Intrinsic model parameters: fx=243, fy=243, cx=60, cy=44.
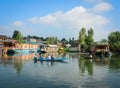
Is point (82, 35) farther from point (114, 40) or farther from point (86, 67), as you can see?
point (86, 67)

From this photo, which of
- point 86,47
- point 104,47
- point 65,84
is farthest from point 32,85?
point 86,47

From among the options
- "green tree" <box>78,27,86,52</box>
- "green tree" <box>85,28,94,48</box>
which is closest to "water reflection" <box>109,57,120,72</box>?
"green tree" <box>85,28,94,48</box>

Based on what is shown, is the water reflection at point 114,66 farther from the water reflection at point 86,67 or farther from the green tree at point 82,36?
the green tree at point 82,36

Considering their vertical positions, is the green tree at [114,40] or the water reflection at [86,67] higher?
the green tree at [114,40]

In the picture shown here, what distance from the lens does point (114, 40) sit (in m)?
97.1

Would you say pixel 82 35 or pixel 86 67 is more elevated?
pixel 82 35

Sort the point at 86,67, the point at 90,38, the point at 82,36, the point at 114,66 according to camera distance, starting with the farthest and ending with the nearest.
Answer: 1. the point at 82,36
2. the point at 90,38
3. the point at 114,66
4. the point at 86,67

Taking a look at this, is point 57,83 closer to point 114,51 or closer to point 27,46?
point 114,51

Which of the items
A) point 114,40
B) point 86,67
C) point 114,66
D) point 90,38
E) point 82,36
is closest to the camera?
point 86,67

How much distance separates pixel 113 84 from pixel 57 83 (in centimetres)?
565

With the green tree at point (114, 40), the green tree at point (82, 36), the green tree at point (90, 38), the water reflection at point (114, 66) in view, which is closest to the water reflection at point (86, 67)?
the water reflection at point (114, 66)

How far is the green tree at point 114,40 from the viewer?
93250 mm

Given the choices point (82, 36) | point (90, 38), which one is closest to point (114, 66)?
point (90, 38)

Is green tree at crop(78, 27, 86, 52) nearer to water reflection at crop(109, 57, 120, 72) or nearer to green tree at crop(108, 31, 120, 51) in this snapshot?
green tree at crop(108, 31, 120, 51)
